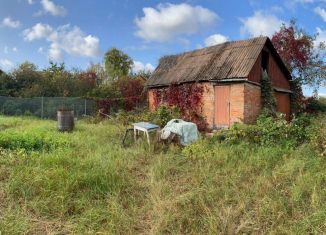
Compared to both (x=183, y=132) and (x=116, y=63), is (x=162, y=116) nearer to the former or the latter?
(x=183, y=132)

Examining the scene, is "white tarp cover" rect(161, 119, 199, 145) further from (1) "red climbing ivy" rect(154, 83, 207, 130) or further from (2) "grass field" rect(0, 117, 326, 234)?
(1) "red climbing ivy" rect(154, 83, 207, 130)

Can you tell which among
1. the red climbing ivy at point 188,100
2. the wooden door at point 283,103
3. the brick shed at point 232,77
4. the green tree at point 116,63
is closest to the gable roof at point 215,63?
the brick shed at point 232,77

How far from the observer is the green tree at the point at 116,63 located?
113 feet

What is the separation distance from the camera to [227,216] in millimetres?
5074

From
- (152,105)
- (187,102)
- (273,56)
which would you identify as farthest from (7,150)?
(273,56)

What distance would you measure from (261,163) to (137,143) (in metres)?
3.83

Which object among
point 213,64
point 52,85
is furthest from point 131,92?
point 213,64

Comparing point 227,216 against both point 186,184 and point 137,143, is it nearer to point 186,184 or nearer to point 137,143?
point 186,184

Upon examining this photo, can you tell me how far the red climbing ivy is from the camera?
54.7 ft

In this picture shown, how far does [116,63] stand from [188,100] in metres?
19.2

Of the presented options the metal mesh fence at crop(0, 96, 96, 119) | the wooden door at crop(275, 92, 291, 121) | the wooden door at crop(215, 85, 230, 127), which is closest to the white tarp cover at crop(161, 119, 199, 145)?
the wooden door at crop(215, 85, 230, 127)

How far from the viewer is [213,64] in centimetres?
1683

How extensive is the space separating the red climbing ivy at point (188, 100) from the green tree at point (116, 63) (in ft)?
55.6

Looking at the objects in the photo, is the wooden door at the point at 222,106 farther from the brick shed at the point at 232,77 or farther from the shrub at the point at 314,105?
the shrub at the point at 314,105
